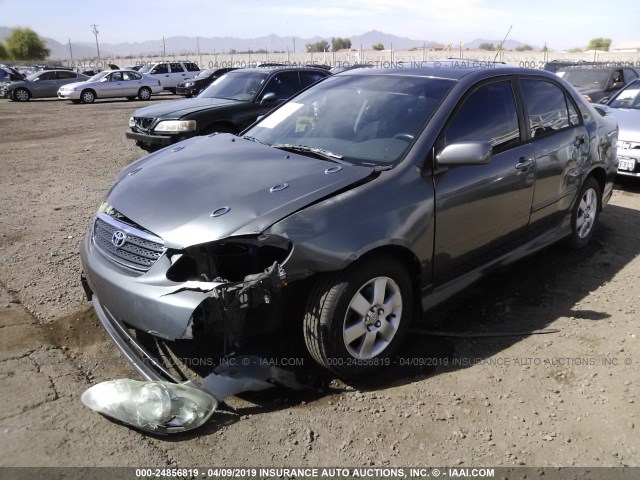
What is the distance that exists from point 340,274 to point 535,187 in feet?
6.98

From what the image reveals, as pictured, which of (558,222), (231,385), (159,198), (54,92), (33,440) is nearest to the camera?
(33,440)

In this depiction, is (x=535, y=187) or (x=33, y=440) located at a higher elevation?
(x=535, y=187)

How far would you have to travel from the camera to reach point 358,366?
3133 millimetres

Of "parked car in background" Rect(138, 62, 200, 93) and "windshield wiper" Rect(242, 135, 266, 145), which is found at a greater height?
"parked car in background" Rect(138, 62, 200, 93)

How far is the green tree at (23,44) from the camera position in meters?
75.3

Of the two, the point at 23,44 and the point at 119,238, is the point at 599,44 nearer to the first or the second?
the point at 23,44

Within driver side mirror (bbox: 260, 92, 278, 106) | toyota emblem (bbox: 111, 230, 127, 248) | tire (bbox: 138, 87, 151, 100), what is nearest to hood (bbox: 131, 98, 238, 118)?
driver side mirror (bbox: 260, 92, 278, 106)

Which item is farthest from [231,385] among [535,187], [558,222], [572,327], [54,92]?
[54,92]

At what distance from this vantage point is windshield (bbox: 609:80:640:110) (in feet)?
27.8

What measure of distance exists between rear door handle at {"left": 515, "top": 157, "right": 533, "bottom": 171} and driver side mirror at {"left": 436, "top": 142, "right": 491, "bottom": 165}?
0.84 meters

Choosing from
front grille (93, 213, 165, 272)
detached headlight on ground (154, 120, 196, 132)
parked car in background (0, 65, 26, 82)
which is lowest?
front grille (93, 213, 165, 272)

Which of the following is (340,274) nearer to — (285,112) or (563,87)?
(285,112)

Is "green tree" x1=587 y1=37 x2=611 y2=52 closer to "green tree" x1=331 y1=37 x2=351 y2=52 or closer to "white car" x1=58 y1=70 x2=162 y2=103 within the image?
"green tree" x1=331 y1=37 x2=351 y2=52

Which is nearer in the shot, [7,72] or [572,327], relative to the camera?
[572,327]
